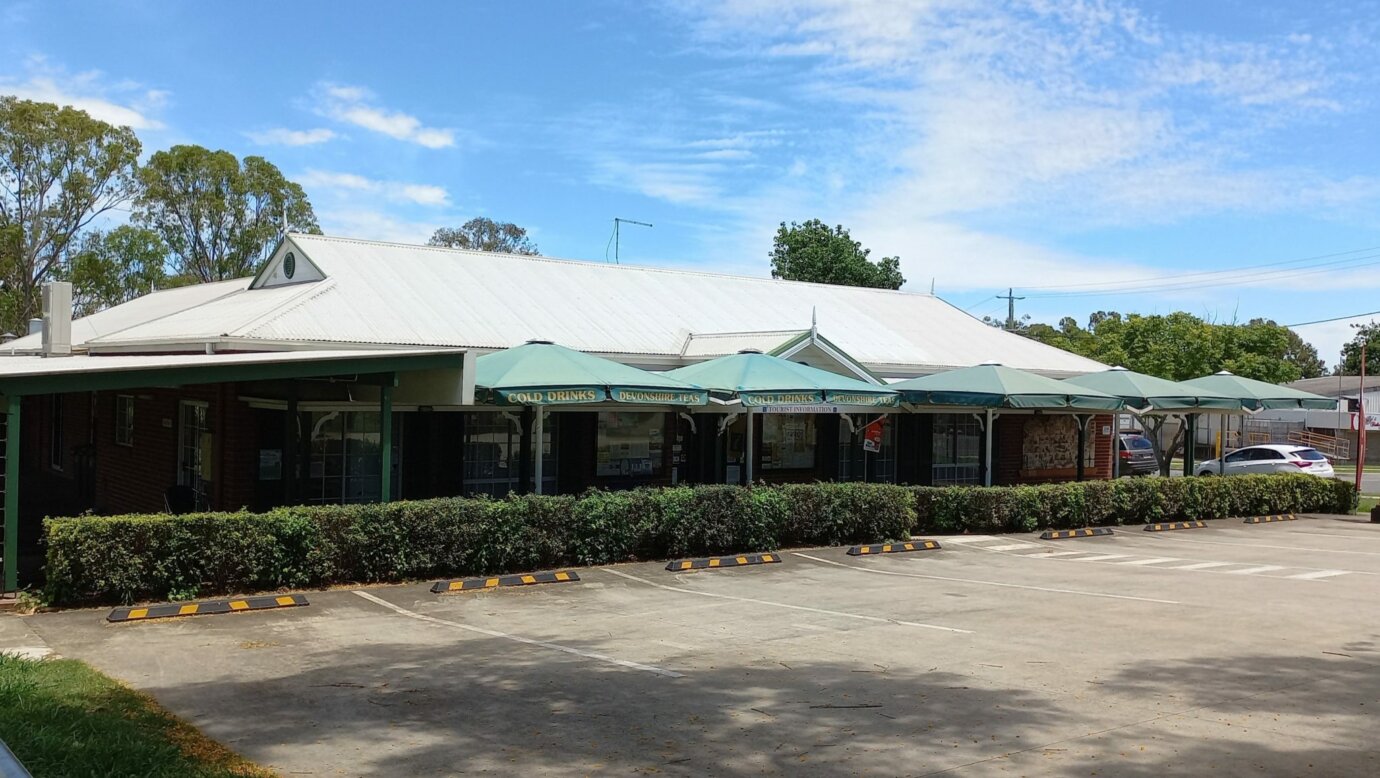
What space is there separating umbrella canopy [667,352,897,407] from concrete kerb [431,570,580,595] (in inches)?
170

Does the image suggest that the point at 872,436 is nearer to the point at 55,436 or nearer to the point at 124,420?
the point at 124,420

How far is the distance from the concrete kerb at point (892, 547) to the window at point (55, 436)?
59.5 ft

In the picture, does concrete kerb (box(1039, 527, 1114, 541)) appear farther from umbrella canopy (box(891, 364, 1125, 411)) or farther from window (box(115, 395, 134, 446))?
window (box(115, 395, 134, 446))

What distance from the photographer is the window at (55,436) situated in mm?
24297

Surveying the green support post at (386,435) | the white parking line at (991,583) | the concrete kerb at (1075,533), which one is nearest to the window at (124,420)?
the green support post at (386,435)

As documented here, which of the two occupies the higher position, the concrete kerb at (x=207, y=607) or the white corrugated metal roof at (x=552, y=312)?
the white corrugated metal roof at (x=552, y=312)

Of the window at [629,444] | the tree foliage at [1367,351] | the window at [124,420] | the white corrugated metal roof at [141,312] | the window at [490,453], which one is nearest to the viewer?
→ the window at [490,453]

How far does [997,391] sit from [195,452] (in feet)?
44.8

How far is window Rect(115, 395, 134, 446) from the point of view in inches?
764

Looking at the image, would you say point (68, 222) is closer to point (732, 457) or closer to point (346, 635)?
point (732, 457)

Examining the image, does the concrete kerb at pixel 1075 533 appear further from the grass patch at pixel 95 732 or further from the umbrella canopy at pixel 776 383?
the grass patch at pixel 95 732

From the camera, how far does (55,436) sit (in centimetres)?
2473

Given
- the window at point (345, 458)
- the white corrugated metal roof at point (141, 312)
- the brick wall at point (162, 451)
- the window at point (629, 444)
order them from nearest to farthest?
the brick wall at point (162, 451) → the window at point (345, 458) → the window at point (629, 444) → the white corrugated metal roof at point (141, 312)

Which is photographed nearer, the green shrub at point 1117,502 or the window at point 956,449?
the green shrub at point 1117,502
